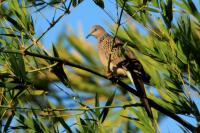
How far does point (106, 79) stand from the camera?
9.40 feet

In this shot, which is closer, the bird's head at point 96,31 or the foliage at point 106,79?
the foliage at point 106,79

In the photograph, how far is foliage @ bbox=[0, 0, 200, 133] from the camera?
251cm

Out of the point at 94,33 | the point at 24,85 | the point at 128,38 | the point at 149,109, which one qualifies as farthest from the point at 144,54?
the point at 94,33

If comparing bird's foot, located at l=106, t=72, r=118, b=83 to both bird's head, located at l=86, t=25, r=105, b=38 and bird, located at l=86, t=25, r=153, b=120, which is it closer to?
bird, located at l=86, t=25, r=153, b=120

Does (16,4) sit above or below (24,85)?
above

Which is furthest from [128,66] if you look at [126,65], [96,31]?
[96,31]

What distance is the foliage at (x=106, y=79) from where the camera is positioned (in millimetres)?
2510

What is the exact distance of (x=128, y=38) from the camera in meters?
3.10

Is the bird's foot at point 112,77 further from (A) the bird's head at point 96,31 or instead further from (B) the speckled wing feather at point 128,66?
(A) the bird's head at point 96,31

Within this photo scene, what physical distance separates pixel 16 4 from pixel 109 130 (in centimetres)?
60

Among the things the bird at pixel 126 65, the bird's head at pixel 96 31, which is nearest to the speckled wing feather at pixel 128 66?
the bird at pixel 126 65

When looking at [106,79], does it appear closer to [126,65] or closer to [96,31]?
[126,65]

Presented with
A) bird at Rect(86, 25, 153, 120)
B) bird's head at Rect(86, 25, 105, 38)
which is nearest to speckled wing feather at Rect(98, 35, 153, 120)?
bird at Rect(86, 25, 153, 120)

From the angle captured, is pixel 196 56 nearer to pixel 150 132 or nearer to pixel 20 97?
pixel 150 132
